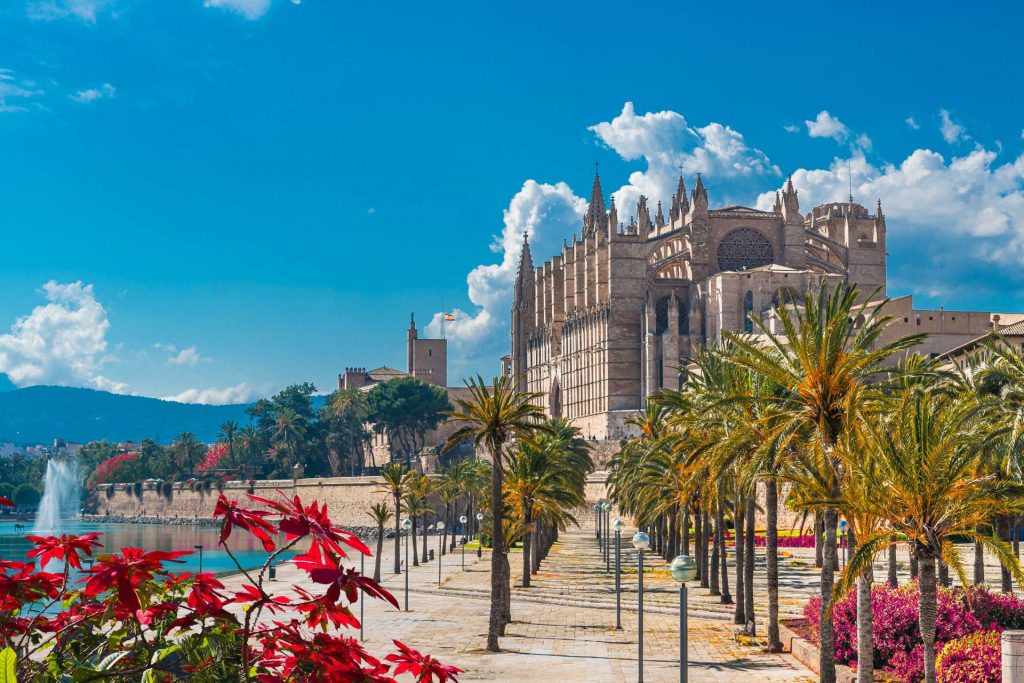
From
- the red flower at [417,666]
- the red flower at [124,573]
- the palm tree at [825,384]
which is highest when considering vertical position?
the palm tree at [825,384]

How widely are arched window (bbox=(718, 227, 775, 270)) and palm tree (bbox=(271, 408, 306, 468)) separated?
46.7 m

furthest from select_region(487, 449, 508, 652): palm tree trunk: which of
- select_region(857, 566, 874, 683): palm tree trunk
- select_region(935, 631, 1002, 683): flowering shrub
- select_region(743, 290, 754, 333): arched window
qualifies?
select_region(743, 290, 754, 333): arched window

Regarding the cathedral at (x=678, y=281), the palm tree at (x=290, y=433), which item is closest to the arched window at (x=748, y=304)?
the cathedral at (x=678, y=281)

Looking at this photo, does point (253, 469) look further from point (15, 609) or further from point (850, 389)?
point (15, 609)

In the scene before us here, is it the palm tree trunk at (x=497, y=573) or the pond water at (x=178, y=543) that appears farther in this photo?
the pond water at (x=178, y=543)

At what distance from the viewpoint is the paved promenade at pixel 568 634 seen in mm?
20750

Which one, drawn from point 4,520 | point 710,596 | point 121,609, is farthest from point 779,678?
point 4,520

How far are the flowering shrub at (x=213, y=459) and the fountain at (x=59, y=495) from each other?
2021 centimetres

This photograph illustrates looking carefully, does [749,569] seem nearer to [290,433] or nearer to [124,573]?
[124,573]

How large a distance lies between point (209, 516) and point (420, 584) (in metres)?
73.5

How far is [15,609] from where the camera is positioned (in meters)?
5.71

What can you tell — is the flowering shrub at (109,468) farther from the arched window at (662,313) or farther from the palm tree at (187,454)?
the arched window at (662,313)

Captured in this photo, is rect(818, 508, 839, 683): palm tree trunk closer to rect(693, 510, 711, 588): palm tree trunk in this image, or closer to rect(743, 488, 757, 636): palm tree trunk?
rect(743, 488, 757, 636): palm tree trunk

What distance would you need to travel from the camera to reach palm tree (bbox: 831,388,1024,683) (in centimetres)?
1466
